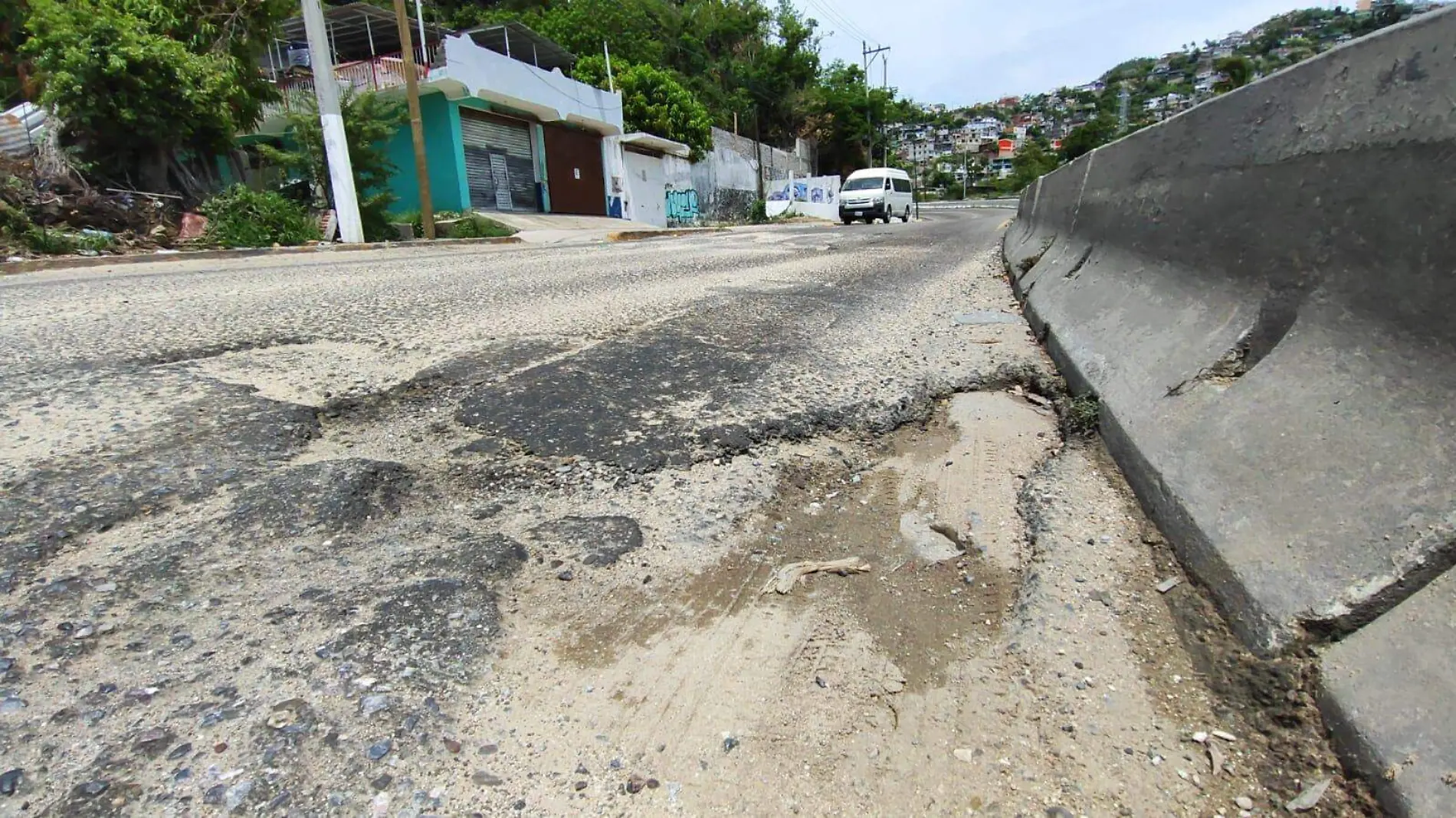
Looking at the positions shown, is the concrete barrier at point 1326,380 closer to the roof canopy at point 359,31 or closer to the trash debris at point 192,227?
the trash debris at point 192,227

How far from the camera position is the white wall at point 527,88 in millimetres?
18500

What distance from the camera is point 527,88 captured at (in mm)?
21016

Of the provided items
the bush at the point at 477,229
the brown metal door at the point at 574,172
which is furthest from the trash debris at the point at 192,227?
the brown metal door at the point at 574,172

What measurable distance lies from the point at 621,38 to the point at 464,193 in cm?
1753

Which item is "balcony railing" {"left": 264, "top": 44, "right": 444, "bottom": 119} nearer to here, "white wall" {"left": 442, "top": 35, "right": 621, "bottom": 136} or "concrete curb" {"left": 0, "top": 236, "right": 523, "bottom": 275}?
"white wall" {"left": 442, "top": 35, "right": 621, "bottom": 136}

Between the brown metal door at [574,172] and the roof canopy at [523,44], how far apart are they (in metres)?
2.72

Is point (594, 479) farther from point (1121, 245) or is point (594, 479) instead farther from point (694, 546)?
point (1121, 245)

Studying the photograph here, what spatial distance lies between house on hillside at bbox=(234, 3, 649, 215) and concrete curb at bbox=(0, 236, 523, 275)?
5494 millimetres

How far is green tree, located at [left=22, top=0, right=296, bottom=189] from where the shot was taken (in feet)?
39.3

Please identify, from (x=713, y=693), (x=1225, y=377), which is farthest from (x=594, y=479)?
(x=1225, y=377)

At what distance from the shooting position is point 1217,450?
165 cm

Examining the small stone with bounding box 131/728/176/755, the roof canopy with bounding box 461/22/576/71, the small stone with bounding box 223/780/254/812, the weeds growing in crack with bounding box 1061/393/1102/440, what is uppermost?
the roof canopy with bounding box 461/22/576/71

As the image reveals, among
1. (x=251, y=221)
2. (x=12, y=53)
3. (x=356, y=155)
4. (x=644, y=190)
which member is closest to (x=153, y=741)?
(x=251, y=221)

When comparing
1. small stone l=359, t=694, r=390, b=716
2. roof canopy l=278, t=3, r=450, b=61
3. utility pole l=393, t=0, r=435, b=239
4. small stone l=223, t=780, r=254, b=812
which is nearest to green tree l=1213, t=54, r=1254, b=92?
small stone l=359, t=694, r=390, b=716
